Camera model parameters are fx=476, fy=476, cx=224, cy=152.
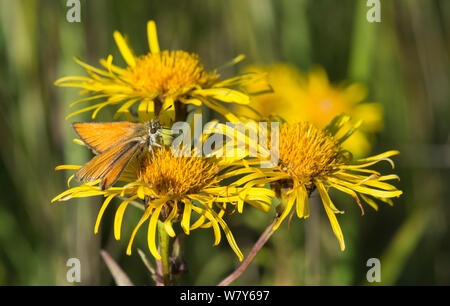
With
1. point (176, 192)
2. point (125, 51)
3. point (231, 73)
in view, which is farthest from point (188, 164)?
point (231, 73)

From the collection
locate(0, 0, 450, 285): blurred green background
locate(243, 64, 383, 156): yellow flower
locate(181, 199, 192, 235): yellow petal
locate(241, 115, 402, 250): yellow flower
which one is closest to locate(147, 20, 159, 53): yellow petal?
locate(0, 0, 450, 285): blurred green background

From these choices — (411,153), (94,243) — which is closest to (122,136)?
(94,243)

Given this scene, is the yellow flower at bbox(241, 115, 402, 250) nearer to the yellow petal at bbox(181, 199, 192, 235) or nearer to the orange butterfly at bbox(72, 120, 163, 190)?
the yellow petal at bbox(181, 199, 192, 235)

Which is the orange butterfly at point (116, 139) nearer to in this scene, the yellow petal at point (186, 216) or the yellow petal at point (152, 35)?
the yellow petal at point (186, 216)

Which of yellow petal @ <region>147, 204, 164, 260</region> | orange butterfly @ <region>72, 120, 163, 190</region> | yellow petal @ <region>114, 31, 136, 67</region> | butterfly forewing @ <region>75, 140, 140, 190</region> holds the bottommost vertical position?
yellow petal @ <region>147, 204, 164, 260</region>

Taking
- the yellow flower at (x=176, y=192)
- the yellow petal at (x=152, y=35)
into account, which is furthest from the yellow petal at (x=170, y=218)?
the yellow petal at (x=152, y=35)
